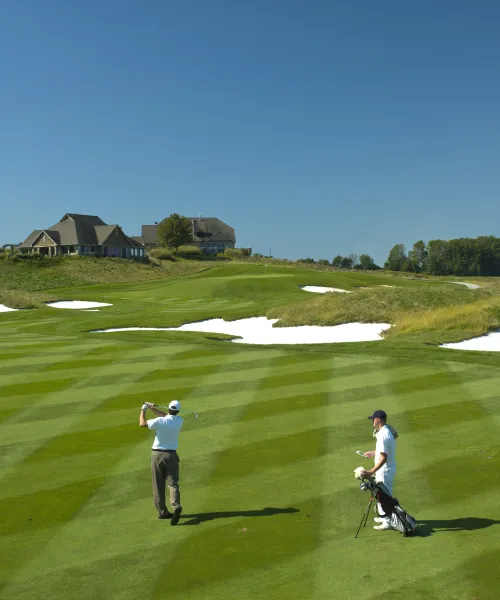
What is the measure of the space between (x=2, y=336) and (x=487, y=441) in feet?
81.4

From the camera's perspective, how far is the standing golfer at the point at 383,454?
1003cm

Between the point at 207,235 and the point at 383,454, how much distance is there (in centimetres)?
15073

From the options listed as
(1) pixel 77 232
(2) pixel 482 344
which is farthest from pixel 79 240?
(2) pixel 482 344

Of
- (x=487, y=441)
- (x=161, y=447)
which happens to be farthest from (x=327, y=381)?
(x=161, y=447)

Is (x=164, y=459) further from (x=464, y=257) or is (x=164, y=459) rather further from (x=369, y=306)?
(x=464, y=257)

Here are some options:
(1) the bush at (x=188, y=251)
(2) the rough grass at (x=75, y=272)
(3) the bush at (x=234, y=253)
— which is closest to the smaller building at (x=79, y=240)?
(2) the rough grass at (x=75, y=272)

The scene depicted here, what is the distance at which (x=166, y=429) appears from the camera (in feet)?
35.9

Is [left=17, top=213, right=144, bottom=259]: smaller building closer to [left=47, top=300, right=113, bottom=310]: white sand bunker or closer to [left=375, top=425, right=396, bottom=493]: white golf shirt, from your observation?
[left=47, top=300, right=113, bottom=310]: white sand bunker

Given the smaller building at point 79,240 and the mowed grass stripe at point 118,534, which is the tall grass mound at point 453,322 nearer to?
the mowed grass stripe at point 118,534

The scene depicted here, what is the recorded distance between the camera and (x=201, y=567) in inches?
357

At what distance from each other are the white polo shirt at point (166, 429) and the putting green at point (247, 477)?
1.05 metres

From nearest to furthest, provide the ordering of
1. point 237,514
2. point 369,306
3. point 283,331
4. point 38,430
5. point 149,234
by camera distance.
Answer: point 237,514 < point 38,430 < point 283,331 < point 369,306 < point 149,234

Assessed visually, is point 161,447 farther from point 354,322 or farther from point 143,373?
point 354,322

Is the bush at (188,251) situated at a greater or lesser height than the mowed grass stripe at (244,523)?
greater
